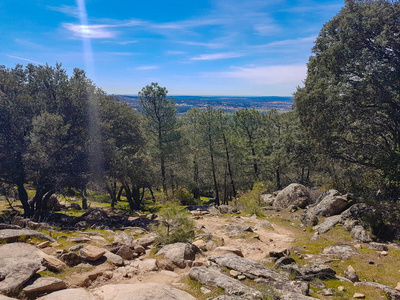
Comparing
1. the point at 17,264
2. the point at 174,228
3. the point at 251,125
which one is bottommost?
the point at 174,228

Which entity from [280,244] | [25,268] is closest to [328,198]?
[280,244]

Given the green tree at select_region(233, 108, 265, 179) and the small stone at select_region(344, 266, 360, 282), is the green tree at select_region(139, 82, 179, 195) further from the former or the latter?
the small stone at select_region(344, 266, 360, 282)

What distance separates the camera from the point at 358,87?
1349cm

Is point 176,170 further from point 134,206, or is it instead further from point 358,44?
point 358,44

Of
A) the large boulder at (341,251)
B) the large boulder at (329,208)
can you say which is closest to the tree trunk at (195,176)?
the large boulder at (329,208)

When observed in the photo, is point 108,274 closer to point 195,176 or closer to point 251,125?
point 195,176

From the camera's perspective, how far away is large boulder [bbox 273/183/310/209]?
20375 millimetres

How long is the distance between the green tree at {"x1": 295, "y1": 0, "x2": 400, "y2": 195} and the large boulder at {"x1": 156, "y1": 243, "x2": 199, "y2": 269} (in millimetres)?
11190

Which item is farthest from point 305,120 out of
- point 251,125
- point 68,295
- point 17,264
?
point 251,125

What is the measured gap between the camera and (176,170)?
1265 inches

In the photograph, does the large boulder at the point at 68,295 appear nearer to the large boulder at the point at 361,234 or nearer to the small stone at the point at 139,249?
the small stone at the point at 139,249

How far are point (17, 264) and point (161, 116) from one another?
2399cm

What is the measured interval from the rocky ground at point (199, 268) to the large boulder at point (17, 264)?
18 mm

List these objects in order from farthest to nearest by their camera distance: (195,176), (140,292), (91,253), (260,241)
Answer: (195,176), (260,241), (91,253), (140,292)
